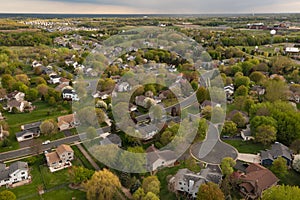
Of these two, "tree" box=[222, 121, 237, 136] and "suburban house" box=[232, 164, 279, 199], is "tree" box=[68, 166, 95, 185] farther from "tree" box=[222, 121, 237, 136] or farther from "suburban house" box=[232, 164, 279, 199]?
"tree" box=[222, 121, 237, 136]

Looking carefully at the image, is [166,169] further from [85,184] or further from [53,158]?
[53,158]

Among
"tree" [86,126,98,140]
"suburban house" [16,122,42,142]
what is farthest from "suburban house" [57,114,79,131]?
"tree" [86,126,98,140]

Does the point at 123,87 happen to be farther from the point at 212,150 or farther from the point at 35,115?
the point at 212,150

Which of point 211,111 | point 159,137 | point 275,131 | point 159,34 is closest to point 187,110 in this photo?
point 211,111

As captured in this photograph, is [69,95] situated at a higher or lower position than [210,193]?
higher

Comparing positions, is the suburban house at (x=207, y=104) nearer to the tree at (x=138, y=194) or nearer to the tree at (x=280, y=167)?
the tree at (x=280, y=167)

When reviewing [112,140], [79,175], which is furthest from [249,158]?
[79,175]
